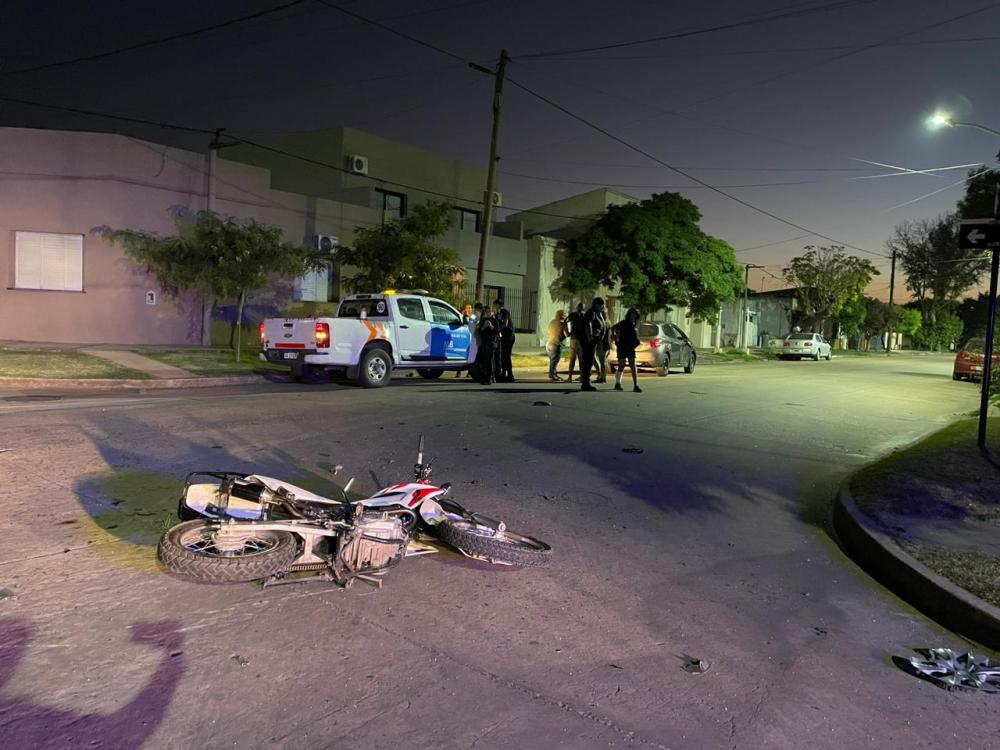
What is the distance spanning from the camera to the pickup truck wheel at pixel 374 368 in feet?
47.4

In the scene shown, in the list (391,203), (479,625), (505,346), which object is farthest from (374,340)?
(391,203)

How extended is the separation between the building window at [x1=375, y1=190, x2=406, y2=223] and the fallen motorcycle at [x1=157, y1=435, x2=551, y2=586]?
23.9 metres

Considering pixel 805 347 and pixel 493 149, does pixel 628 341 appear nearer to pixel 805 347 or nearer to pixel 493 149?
pixel 493 149

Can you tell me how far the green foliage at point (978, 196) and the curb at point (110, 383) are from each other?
77.0 feet

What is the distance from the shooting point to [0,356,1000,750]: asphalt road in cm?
301

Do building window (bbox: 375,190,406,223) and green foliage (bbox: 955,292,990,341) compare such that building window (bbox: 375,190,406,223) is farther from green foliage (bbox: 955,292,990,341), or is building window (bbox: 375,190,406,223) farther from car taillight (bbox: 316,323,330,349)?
green foliage (bbox: 955,292,990,341)

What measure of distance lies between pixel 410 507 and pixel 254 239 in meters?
15.2

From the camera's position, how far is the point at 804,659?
12.7ft

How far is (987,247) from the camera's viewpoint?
8.50m

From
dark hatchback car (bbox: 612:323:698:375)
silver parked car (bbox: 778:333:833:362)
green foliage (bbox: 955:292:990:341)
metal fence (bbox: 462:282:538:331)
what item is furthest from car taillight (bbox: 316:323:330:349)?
green foliage (bbox: 955:292:990:341)

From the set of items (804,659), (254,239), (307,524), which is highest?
(254,239)

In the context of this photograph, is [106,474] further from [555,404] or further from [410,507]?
[555,404]

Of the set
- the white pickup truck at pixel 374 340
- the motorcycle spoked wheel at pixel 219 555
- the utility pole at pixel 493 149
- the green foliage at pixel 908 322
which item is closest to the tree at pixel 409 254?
the utility pole at pixel 493 149

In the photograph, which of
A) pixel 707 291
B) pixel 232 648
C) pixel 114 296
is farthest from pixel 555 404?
pixel 707 291
